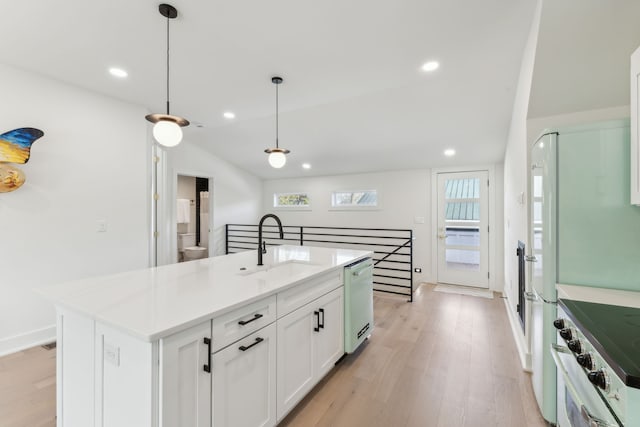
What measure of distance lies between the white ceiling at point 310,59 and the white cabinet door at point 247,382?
1.98 meters

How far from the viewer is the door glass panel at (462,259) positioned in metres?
4.43

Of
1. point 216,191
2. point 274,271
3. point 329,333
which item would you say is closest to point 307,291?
point 274,271

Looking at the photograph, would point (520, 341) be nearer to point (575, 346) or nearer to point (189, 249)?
point (575, 346)

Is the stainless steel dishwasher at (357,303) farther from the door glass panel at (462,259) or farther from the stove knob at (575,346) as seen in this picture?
the door glass panel at (462,259)

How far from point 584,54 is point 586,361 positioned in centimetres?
179

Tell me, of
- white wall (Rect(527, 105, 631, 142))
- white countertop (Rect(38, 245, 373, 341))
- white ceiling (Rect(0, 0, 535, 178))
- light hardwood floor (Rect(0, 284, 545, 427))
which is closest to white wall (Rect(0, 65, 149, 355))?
white ceiling (Rect(0, 0, 535, 178))

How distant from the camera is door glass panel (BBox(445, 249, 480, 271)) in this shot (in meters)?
4.43

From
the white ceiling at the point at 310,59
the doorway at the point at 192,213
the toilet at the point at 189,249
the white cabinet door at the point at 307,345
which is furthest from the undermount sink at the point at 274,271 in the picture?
the doorway at the point at 192,213

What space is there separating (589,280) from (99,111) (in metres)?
4.38

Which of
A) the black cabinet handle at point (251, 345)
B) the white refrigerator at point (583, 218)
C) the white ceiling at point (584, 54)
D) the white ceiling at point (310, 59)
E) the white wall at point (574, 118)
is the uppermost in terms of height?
the white ceiling at point (310, 59)

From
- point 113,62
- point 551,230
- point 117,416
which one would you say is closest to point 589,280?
point 551,230

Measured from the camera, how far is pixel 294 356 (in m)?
1.66

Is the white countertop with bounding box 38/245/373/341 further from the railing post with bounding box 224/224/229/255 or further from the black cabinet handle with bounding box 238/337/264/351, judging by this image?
the railing post with bounding box 224/224/229/255

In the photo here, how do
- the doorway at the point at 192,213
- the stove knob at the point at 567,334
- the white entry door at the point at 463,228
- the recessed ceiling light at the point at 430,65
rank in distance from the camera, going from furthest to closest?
1. the doorway at the point at 192,213
2. the white entry door at the point at 463,228
3. the recessed ceiling light at the point at 430,65
4. the stove knob at the point at 567,334
